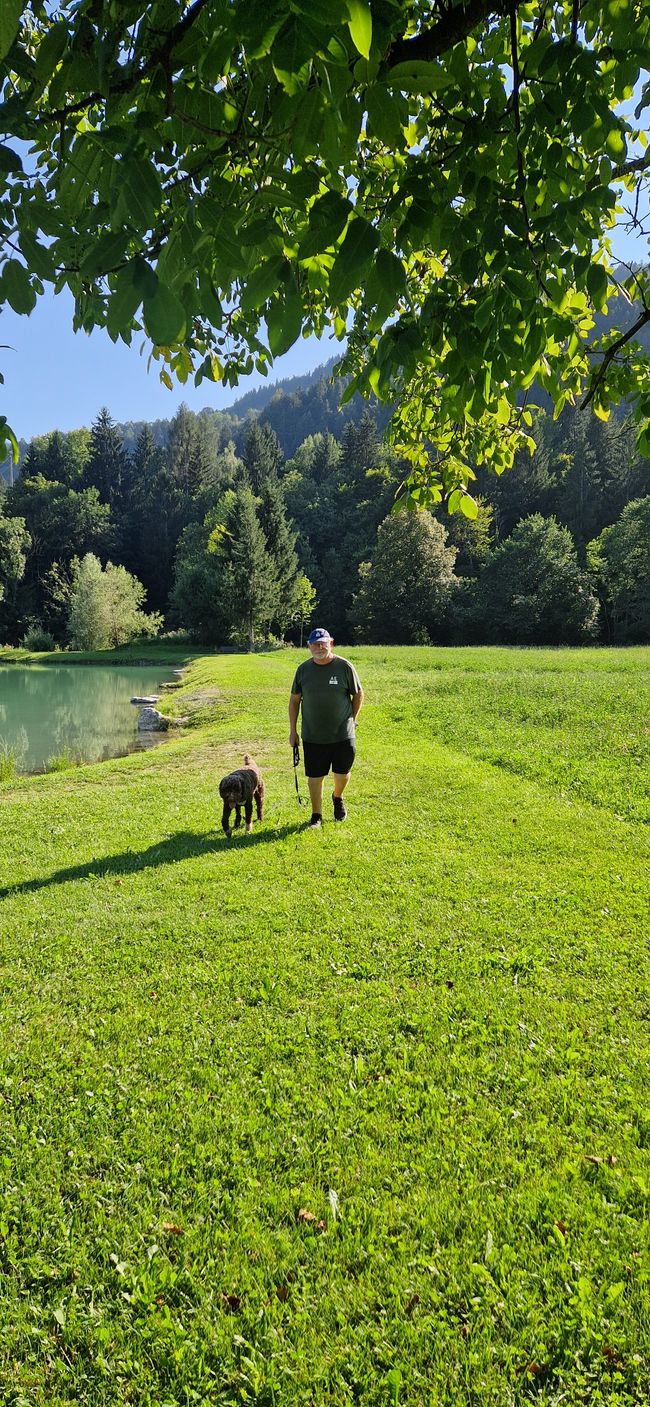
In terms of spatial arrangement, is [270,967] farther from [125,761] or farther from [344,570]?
[344,570]

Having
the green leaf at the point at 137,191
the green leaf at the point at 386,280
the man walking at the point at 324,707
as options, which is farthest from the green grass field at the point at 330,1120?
the green leaf at the point at 137,191

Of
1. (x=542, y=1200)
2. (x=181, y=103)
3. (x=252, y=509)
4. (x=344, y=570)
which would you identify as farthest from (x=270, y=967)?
(x=344, y=570)

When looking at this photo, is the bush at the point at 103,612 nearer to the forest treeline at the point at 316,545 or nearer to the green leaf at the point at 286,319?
the forest treeline at the point at 316,545

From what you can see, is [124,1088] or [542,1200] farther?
[124,1088]

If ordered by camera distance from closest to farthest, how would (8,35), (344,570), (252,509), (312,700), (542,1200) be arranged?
(8,35)
(542,1200)
(312,700)
(252,509)
(344,570)

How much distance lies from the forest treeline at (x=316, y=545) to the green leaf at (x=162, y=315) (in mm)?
38296

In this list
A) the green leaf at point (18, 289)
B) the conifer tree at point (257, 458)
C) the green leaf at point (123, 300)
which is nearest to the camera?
the green leaf at point (123, 300)

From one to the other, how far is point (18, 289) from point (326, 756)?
6206 mm

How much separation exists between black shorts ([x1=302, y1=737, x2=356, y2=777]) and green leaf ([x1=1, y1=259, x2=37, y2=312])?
19.8 feet

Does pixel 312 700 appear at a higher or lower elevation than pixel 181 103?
lower

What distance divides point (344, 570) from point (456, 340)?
6054 cm

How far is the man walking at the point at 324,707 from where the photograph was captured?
735 cm

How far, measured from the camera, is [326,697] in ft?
24.1

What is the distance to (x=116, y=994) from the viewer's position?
14.7 feet
